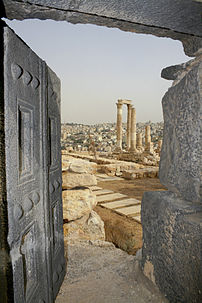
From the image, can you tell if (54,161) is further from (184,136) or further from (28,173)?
(184,136)

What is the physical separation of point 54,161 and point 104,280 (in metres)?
1.23

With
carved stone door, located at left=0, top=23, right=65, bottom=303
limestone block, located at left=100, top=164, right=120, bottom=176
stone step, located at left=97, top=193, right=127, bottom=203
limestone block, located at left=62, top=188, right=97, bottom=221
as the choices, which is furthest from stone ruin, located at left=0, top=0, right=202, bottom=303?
limestone block, located at left=100, top=164, right=120, bottom=176

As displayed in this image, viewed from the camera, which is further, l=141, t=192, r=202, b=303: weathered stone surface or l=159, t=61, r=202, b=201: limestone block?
l=159, t=61, r=202, b=201: limestone block

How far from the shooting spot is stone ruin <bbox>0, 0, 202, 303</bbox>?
1.06 meters

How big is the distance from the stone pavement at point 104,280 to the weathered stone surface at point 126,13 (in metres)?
2.02

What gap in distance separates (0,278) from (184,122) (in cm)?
151

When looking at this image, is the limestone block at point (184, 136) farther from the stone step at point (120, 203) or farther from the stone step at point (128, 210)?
the stone step at point (120, 203)

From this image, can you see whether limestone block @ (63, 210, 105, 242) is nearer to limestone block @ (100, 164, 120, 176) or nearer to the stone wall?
the stone wall

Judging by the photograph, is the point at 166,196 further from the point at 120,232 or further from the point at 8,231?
the point at 120,232

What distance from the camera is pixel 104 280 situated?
1.96m

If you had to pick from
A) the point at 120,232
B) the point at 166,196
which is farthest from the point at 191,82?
the point at 120,232

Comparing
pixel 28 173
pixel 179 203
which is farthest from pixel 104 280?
pixel 28 173

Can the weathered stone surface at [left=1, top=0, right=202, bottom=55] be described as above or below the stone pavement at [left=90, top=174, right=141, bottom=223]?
above

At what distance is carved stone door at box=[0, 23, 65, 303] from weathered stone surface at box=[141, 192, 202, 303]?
826 mm
